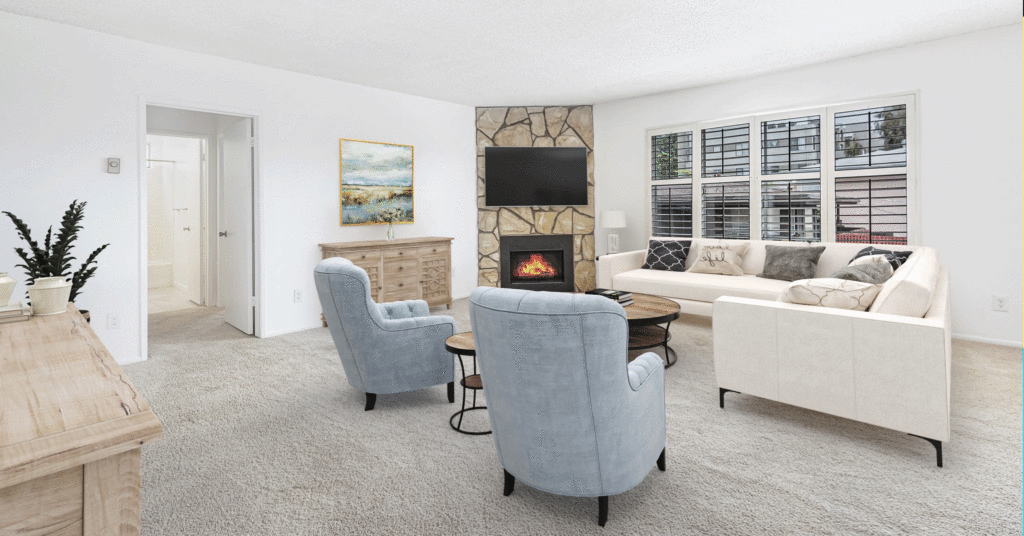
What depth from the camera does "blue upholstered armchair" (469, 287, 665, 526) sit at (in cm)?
175

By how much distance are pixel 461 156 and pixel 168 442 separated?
15.8 ft

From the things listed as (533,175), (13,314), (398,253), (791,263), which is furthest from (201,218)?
(791,263)

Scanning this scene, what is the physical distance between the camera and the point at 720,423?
2.85m

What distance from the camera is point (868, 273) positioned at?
10.9 ft

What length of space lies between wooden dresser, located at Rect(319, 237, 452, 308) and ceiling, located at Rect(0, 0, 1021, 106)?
170cm

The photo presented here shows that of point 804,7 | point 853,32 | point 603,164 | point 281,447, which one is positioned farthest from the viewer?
point 603,164

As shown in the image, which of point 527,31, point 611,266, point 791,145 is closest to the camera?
point 527,31

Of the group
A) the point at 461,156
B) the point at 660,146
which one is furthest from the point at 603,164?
the point at 461,156

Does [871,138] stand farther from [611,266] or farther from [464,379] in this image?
[464,379]

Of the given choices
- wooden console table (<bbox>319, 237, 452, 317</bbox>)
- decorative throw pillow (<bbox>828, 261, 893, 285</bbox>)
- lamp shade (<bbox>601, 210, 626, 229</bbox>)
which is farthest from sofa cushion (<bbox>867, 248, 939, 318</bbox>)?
wooden console table (<bbox>319, 237, 452, 317</bbox>)

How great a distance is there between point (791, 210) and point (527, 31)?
3.31m

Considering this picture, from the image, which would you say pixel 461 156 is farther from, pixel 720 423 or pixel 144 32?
pixel 720 423

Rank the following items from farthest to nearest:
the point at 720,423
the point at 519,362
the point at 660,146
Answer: the point at 660,146, the point at 720,423, the point at 519,362

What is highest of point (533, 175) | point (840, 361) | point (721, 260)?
point (533, 175)
